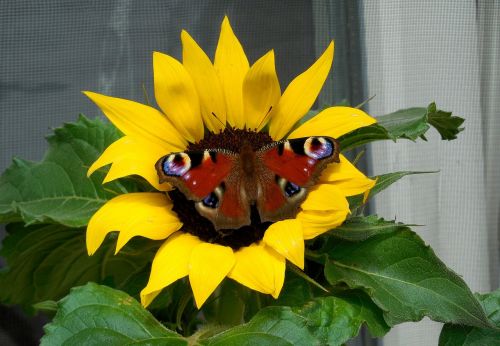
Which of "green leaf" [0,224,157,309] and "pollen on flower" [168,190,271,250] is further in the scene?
"green leaf" [0,224,157,309]

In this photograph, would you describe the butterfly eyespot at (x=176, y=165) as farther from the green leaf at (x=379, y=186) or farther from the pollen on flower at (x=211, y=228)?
the green leaf at (x=379, y=186)

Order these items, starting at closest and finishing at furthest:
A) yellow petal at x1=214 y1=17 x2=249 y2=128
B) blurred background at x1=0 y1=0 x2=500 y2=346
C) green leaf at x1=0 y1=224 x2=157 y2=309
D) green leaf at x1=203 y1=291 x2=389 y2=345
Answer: green leaf at x1=203 y1=291 x2=389 y2=345 < yellow petal at x1=214 y1=17 x2=249 y2=128 < green leaf at x1=0 y1=224 x2=157 y2=309 < blurred background at x1=0 y1=0 x2=500 y2=346

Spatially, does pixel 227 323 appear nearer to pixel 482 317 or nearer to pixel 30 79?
pixel 482 317

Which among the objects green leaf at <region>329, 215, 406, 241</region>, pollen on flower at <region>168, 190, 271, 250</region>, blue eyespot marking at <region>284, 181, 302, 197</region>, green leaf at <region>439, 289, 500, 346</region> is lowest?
green leaf at <region>439, 289, 500, 346</region>

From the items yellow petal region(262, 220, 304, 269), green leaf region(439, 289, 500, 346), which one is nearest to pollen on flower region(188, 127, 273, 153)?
yellow petal region(262, 220, 304, 269)

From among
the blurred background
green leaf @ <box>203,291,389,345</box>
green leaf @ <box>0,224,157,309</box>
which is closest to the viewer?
green leaf @ <box>203,291,389,345</box>

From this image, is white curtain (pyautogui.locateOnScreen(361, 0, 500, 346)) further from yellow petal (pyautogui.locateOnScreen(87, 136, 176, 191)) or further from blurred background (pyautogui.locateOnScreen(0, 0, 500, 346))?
yellow petal (pyautogui.locateOnScreen(87, 136, 176, 191))

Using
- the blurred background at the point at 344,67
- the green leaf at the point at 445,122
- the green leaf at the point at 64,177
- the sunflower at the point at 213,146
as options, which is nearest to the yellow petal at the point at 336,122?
the sunflower at the point at 213,146

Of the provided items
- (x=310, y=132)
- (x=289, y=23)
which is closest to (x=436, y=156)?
(x=289, y=23)
